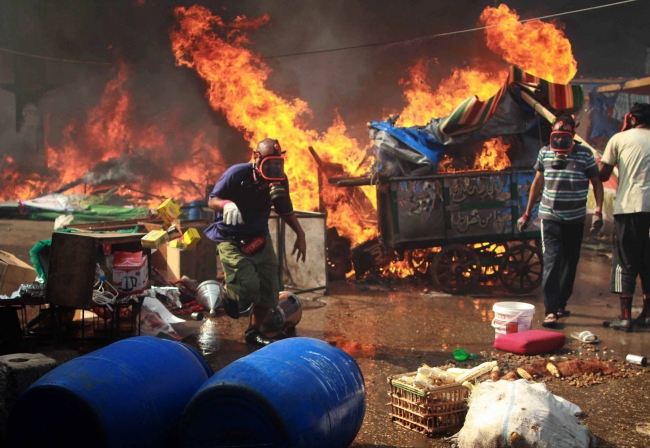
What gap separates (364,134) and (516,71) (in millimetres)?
11647

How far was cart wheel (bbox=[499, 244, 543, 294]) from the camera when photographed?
30.1ft

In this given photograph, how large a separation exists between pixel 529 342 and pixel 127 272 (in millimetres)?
3732

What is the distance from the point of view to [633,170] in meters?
6.81

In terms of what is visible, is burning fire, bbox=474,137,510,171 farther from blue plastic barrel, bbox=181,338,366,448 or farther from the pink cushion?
blue plastic barrel, bbox=181,338,366,448

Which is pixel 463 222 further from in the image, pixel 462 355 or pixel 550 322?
pixel 462 355

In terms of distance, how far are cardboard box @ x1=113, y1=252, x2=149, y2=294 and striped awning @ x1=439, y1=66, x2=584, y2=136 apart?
5553 mm

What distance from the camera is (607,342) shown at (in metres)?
6.31

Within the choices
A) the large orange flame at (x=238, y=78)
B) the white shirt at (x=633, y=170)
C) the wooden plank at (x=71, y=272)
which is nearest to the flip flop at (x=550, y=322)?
the white shirt at (x=633, y=170)

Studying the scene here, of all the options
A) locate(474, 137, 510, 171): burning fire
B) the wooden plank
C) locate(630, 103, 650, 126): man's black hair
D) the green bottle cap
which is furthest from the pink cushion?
locate(474, 137, 510, 171): burning fire

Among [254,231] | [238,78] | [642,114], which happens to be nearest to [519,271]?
[642,114]

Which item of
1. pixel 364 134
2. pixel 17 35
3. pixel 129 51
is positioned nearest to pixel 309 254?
pixel 364 134

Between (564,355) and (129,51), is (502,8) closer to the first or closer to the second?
(129,51)

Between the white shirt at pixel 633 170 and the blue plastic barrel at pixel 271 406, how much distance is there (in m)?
4.96

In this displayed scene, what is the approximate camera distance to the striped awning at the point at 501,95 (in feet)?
30.4
